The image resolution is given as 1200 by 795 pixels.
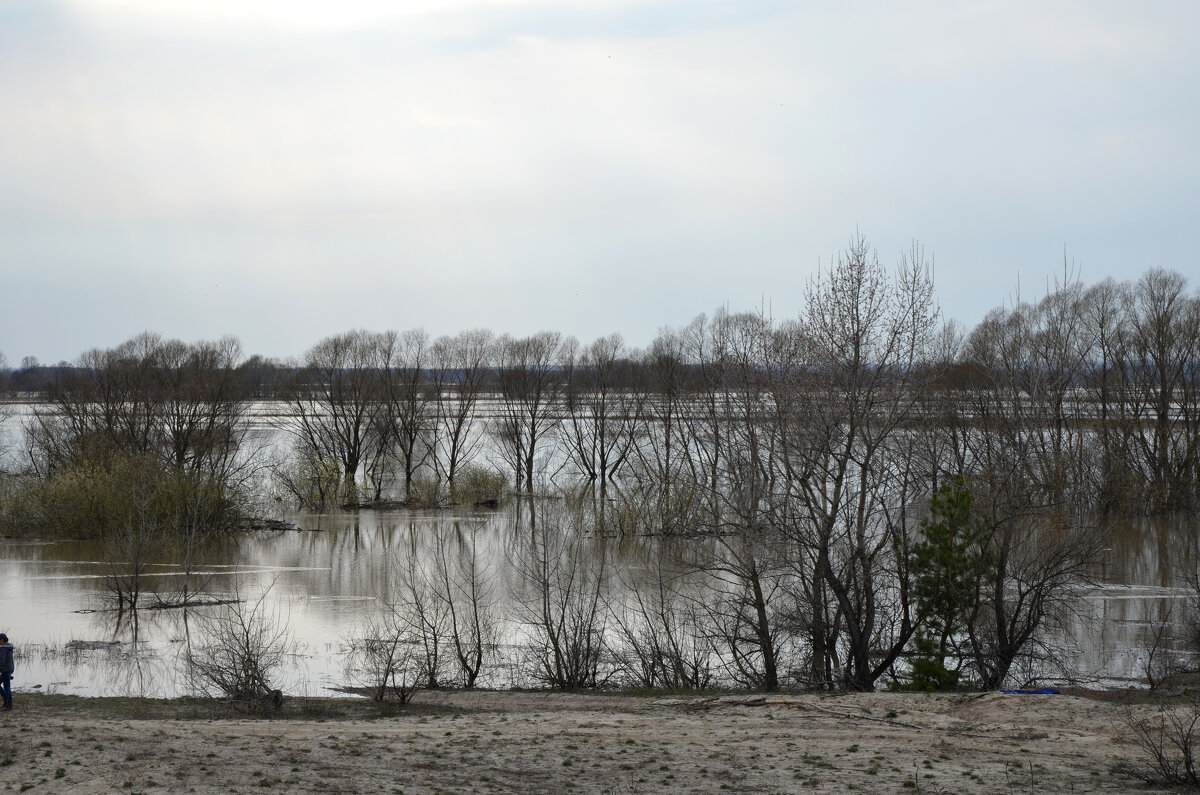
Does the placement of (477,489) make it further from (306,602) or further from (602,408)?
(306,602)

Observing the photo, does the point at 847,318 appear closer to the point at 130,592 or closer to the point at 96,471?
the point at 130,592

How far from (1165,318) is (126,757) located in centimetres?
5299

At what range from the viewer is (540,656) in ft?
64.1

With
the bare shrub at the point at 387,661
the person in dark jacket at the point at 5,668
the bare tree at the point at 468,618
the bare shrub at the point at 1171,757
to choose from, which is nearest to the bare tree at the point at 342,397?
the bare tree at the point at 468,618

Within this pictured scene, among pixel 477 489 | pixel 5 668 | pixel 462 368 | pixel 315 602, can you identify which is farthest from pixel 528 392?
pixel 5 668

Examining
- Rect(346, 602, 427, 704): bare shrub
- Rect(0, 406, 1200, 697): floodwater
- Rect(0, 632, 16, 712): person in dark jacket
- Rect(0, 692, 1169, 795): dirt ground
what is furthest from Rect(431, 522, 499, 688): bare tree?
Rect(0, 632, 16, 712): person in dark jacket

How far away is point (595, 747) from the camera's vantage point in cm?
1179

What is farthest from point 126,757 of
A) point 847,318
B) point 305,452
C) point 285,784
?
point 305,452

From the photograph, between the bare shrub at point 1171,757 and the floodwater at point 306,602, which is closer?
the bare shrub at point 1171,757

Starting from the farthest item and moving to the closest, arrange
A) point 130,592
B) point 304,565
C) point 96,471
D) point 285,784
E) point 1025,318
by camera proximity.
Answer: point 1025,318 → point 96,471 → point 304,565 → point 130,592 → point 285,784

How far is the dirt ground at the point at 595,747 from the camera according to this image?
9.97 m

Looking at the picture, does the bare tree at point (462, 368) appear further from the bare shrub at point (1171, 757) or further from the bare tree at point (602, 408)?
the bare shrub at point (1171, 757)

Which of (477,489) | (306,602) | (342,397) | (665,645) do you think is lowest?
(306,602)

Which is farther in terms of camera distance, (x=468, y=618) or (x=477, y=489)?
(x=477, y=489)
